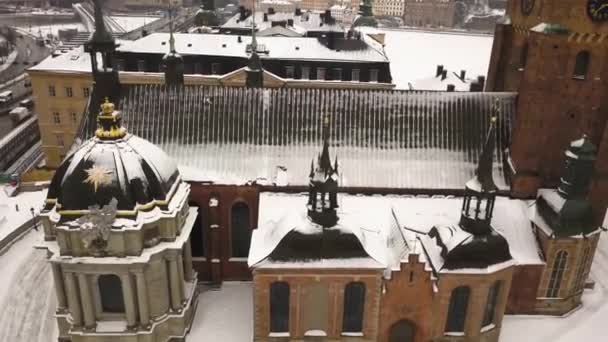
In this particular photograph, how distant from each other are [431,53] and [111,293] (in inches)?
5111

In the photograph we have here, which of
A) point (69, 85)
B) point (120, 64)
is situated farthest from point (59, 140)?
point (120, 64)

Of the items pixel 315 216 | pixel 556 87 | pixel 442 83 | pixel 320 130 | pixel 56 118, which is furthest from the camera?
pixel 442 83

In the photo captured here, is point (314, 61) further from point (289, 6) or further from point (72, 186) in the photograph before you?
point (289, 6)

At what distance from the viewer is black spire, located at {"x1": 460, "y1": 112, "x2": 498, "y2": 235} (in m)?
28.0

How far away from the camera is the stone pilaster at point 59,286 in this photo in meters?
29.6

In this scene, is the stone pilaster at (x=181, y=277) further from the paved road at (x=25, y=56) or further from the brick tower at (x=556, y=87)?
the paved road at (x=25, y=56)

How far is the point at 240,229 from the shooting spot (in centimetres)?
3628

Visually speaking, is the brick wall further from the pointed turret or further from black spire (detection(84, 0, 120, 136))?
black spire (detection(84, 0, 120, 136))

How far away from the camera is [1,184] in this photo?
185 ft

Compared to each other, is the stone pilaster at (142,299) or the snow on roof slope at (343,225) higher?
the snow on roof slope at (343,225)

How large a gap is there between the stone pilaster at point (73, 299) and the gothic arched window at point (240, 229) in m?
10.4

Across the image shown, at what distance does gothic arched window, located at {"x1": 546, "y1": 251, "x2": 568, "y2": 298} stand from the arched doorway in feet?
32.4

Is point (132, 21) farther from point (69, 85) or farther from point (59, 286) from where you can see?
point (59, 286)

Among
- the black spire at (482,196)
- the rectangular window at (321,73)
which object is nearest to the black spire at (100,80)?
the black spire at (482,196)
